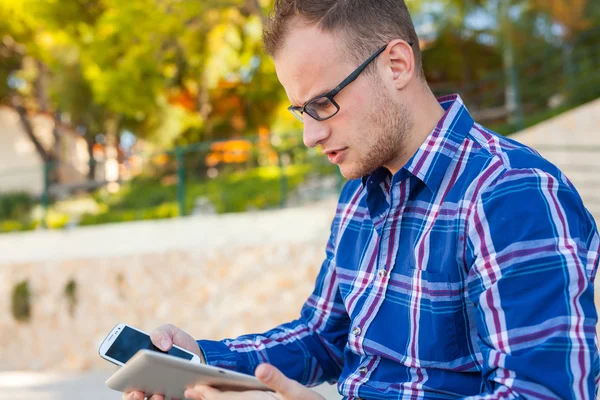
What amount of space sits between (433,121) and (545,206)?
39 centimetres

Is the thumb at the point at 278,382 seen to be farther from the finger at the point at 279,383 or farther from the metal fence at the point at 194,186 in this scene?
the metal fence at the point at 194,186

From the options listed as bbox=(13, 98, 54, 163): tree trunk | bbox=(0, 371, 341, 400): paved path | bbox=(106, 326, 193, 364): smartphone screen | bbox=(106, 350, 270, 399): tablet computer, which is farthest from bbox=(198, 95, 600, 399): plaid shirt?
bbox=(13, 98, 54, 163): tree trunk

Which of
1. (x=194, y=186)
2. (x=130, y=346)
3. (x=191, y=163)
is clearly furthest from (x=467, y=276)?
(x=191, y=163)

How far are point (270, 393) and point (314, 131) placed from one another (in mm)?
592

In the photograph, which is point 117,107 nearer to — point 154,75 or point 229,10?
point 154,75

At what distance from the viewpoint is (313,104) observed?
153cm

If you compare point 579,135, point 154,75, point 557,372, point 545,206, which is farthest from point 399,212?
point 154,75

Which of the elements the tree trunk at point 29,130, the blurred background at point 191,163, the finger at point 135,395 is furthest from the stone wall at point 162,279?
the tree trunk at point 29,130

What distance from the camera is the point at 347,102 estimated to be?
1502mm

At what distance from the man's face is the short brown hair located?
2 cm

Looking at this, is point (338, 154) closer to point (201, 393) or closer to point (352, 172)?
point (352, 172)

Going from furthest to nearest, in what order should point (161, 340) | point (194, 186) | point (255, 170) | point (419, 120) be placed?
point (255, 170)
point (194, 186)
point (161, 340)
point (419, 120)

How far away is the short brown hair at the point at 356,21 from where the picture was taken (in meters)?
1.49

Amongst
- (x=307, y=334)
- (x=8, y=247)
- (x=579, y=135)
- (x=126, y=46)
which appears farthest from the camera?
(x=126, y=46)
